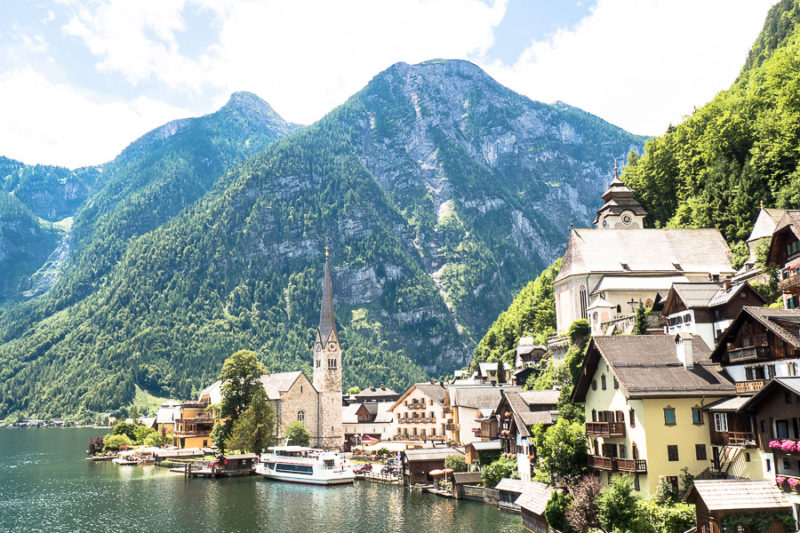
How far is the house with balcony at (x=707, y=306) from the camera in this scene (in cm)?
5062

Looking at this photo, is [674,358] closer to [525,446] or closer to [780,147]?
[525,446]

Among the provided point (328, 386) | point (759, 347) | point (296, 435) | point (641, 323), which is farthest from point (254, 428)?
point (759, 347)

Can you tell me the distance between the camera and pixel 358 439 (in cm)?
14150

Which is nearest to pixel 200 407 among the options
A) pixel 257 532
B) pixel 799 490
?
pixel 257 532

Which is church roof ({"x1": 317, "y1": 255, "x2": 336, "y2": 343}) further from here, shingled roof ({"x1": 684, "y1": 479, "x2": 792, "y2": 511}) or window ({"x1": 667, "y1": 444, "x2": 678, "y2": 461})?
shingled roof ({"x1": 684, "y1": 479, "x2": 792, "y2": 511})

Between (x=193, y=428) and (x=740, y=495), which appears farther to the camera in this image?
(x=193, y=428)

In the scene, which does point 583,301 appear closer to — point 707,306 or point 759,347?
point 707,306

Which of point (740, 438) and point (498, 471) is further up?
point (740, 438)

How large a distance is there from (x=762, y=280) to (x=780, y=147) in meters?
28.3

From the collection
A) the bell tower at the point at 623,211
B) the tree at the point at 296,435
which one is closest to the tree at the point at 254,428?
the tree at the point at 296,435

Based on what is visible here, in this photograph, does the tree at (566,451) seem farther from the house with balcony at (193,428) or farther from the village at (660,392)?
the house with balcony at (193,428)

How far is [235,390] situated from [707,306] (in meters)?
76.8

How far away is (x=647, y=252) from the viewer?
288ft

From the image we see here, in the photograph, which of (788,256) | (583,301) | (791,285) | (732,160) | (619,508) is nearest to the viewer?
(619,508)
